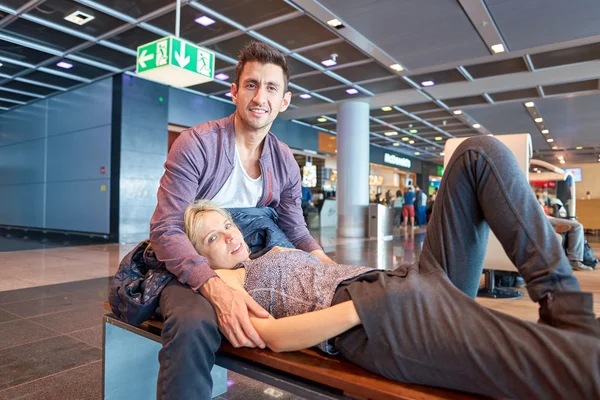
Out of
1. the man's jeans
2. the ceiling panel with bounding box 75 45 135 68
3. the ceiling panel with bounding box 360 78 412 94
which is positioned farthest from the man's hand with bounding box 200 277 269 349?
the ceiling panel with bounding box 360 78 412 94

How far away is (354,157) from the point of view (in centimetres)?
1096

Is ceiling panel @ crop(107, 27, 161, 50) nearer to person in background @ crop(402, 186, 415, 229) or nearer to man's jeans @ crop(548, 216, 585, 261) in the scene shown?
man's jeans @ crop(548, 216, 585, 261)

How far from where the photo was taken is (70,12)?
608cm

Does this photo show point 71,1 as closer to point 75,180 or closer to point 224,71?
point 224,71

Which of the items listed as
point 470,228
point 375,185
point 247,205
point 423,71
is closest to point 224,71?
point 423,71

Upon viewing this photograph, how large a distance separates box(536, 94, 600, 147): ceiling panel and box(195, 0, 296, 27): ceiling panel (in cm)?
747

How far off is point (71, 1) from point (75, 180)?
18.2 feet

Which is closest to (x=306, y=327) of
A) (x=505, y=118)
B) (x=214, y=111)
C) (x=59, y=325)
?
Answer: (x=59, y=325)

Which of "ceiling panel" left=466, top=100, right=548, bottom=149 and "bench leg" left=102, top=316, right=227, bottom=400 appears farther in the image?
"ceiling panel" left=466, top=100, right=548, bottom=149

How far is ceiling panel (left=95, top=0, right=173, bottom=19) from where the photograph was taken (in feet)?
18.9

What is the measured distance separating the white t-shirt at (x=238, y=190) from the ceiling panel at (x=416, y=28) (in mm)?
4547

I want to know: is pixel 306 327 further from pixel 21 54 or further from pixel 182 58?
pixel 21 54

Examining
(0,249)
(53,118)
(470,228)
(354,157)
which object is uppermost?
(53,118)

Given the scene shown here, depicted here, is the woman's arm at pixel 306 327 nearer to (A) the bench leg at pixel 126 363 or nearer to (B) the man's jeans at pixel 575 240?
(A) the bench leg at pixel 126 363
